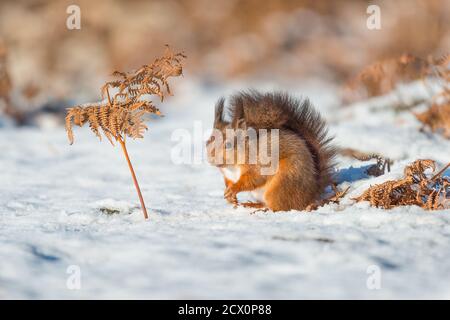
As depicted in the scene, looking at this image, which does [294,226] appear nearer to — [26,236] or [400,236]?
[400,236]

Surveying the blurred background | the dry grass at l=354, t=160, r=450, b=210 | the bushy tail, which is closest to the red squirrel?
the bushy tail

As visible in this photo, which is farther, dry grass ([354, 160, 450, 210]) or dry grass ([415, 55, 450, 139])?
dry grass ([415, 55, 450, 139])

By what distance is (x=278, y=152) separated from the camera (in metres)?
4.05

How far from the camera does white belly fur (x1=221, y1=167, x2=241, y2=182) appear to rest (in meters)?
4.21

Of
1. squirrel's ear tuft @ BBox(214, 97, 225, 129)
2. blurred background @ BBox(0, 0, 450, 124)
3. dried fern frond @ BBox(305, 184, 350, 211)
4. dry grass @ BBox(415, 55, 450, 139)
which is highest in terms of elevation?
blurred background @ BBox(0, 0, 450, 124)

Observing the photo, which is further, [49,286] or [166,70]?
[166,70]

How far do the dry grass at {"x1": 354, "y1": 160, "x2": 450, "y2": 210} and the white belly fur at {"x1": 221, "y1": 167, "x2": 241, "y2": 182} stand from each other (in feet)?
2.70

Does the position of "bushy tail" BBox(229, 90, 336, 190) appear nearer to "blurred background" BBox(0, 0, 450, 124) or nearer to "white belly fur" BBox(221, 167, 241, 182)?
"white belly fur" BBox(221, 167, 241, 182)

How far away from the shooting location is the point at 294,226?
3.50 m

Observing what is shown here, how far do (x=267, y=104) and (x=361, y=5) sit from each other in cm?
1361

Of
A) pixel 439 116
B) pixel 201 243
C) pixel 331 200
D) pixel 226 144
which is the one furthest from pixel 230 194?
pixel 439 116

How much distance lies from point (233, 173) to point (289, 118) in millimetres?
539

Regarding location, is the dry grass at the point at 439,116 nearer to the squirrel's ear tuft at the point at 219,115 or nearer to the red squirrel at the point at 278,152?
the red squirrel at the point at 278,152
